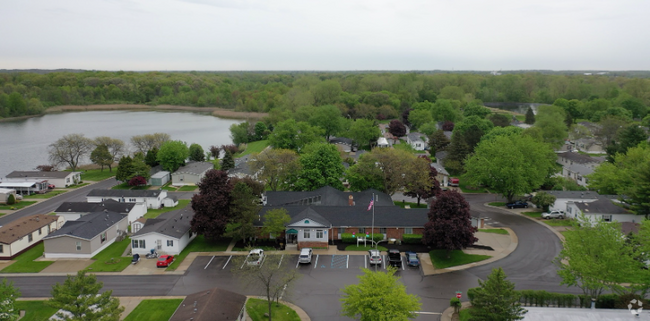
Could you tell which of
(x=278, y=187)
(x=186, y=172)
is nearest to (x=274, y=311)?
(x=278, y=187)

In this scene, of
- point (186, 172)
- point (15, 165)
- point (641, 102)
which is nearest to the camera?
point (186, 172)

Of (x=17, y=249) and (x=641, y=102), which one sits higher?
(x=641, y=102)

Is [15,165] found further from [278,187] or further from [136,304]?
[136,304]

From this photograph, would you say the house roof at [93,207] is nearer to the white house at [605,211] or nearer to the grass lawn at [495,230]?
the grass lawn at [495,230]

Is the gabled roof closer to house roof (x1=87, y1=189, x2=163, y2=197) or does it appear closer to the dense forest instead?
house roof (x1=87, y1=189, x2=163, y2=197)

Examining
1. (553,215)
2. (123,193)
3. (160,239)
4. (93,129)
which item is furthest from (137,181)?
(93,129)

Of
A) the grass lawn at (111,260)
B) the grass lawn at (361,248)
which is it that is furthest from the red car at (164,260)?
the grass lawn at (361,248)
